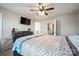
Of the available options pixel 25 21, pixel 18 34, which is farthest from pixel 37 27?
pixel 18 34

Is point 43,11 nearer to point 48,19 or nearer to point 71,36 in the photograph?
point 48,19

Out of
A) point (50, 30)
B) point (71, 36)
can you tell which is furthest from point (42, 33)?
point (71, 36)

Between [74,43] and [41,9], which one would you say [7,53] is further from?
[74,43]

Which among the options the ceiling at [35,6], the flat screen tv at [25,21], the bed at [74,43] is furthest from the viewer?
the flat screen tv at [25,21]

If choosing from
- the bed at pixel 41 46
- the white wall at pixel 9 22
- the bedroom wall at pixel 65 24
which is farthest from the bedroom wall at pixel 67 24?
the white wall at pixel 9 22

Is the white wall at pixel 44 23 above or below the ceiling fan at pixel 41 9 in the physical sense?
below

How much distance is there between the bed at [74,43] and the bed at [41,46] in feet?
0.20

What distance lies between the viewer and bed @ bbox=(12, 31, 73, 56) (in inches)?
66.7

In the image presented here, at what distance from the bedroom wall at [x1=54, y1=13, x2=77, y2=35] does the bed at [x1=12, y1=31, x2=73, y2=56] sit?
139 millimetres

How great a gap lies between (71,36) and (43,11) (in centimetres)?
70

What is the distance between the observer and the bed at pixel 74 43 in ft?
5.47

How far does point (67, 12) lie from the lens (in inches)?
72.7

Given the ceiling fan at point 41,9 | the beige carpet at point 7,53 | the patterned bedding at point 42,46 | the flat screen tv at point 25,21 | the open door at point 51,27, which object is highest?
the ceiling fan at point 41,9

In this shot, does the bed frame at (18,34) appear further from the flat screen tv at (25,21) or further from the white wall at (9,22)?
the flat screen tv at (25,21)
